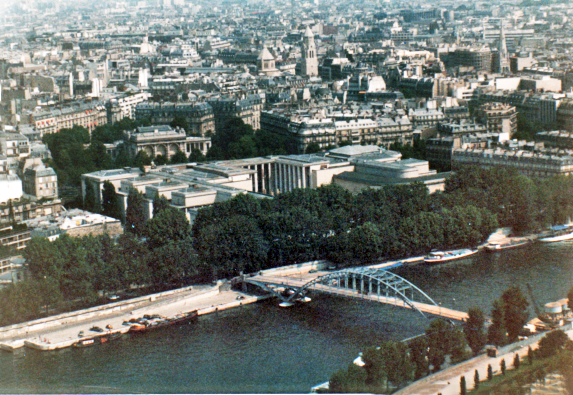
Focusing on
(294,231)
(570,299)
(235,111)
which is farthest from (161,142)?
(570,299)

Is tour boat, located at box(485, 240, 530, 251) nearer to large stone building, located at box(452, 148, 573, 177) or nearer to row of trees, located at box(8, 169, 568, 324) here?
row of trees, located at box(8, 169, 568, 324)

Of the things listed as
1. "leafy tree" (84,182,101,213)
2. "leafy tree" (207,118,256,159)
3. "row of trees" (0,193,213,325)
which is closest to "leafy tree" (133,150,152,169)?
"leafy tree" (207,118,256,159)

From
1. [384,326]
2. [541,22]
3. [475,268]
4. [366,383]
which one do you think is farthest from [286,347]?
[541,22]

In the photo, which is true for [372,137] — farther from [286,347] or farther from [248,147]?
[286,347]

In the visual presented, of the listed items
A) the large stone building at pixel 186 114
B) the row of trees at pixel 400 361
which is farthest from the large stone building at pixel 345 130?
the row of trees at pixel 400 361

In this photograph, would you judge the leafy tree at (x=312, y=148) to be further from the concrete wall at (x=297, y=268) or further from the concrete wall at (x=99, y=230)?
the concrete wall at (x=297, y=268)

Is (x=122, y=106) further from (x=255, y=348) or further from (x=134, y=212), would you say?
(x=255, y=348)
